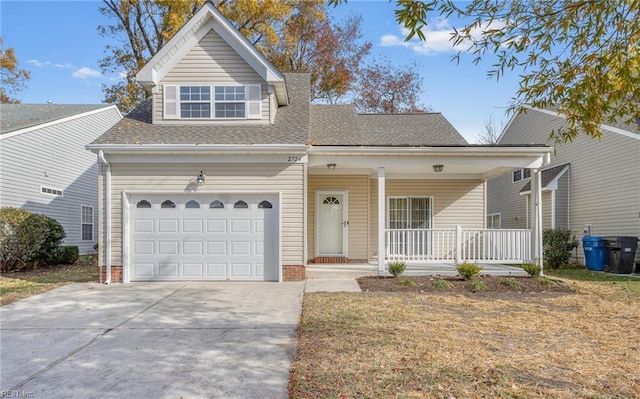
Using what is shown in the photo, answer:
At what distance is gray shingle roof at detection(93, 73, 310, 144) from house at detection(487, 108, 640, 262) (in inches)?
260

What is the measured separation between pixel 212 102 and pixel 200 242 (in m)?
3.74

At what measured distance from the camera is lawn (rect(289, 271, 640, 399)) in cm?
389

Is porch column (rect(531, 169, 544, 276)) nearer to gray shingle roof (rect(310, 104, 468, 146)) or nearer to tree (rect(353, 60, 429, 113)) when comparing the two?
gray shingle roof (rect(310, 104, 468, 146))

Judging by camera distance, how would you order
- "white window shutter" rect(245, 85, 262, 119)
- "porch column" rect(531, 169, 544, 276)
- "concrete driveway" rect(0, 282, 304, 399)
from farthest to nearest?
1. "white window shutter" rect(245, 85, 262, 119)
2. "porch column" rect(531, 169, 544, 276)
3. "concrete driveway" rect(0, 282, 304, 399)

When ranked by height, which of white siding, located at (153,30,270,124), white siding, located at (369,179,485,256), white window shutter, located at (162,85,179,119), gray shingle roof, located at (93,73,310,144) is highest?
white siding, located at (153,30,270,124)

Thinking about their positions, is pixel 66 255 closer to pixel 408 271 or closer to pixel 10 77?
pixel 408 271

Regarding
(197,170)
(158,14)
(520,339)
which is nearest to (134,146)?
(197,170)

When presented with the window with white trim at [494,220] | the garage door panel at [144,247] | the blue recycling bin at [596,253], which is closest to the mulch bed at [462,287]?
the blue recycling bin at [596,253]

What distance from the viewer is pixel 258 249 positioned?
1014cm

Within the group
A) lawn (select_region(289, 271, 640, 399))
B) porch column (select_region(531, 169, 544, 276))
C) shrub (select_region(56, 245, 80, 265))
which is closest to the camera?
lawn (select_region(289, 271, 640, 399))

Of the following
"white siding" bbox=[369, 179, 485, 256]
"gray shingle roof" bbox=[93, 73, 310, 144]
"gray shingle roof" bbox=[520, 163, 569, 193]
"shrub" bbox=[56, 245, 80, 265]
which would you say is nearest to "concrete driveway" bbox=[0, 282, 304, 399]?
"gray shingle roof" bbox=[93, 73, 310, 144]

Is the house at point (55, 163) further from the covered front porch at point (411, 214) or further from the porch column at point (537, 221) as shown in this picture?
the porch column at point (537, 221)

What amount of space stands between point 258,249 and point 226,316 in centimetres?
351

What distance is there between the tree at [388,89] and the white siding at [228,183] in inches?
718
